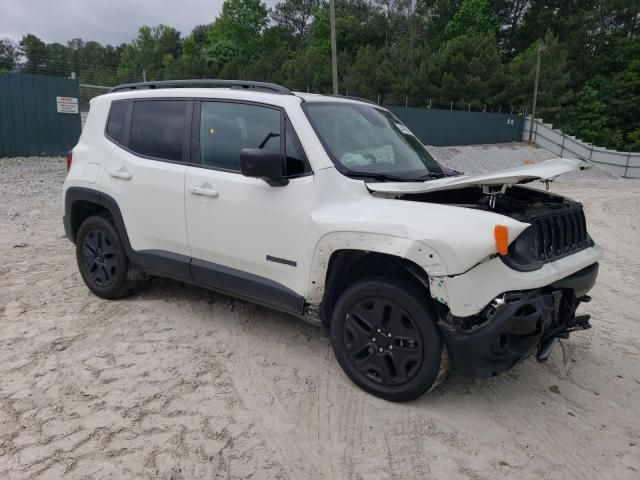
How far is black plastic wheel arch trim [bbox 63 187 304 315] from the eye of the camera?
3.70 meters

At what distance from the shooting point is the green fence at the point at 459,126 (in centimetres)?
2584

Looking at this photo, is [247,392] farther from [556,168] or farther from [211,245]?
[556,168]

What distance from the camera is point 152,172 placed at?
4281mm

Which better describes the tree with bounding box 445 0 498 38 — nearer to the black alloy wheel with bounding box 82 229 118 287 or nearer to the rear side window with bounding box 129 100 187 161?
the rear side window with bounding box 129 100 187 161

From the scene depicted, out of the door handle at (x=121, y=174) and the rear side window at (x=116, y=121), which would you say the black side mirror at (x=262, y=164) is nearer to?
the door handle at (x=121, y=174)

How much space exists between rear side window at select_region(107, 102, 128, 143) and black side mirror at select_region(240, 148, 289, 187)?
5.93 ft

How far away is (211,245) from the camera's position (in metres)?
4.00

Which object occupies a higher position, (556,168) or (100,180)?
(556,168)

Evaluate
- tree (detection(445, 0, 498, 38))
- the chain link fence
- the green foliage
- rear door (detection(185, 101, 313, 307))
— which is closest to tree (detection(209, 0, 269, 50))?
the green foliage

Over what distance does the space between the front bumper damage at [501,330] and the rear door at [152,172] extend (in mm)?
2264

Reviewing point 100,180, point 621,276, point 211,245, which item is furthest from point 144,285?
point 621,276

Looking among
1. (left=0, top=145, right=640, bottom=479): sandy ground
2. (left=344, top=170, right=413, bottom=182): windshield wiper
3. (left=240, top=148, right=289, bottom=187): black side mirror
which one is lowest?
(left=0, top=145, right=640, bottom=479): sandy ground

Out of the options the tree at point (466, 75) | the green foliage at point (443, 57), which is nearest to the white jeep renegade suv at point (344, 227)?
the green foliage at point (443, 57)

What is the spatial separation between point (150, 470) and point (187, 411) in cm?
54
